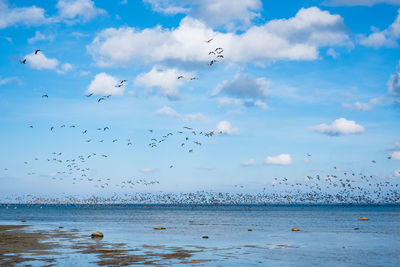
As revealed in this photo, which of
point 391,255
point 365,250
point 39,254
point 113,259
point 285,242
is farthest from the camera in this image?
point 285,242

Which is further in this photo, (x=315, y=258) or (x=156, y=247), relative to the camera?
(x=156, y=247)

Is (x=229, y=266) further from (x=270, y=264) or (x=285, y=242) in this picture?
(x=285, y=242)

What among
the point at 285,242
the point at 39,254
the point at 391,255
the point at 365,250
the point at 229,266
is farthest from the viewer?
the point at 285,242

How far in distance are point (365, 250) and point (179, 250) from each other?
72.4 feet

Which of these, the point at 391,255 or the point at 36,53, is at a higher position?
the point at 36,53

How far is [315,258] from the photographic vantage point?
146ft

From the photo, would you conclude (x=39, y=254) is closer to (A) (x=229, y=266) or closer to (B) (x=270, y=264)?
(A) (x=229, y=266)

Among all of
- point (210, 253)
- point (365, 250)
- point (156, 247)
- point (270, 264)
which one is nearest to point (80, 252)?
point (156, 247)

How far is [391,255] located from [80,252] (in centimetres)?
3333

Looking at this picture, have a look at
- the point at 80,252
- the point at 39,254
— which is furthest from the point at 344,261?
the point at 39,254

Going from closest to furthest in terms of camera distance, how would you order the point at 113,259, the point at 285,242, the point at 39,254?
the point at 113,259 < the point at 39,254 < the point at 285,242

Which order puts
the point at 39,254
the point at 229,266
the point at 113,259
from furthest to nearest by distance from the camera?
the point at 39,254, the point at 113,259, the point at 229,266

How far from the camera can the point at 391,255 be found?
47.3 metres

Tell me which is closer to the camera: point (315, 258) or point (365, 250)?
point (315, 258)
